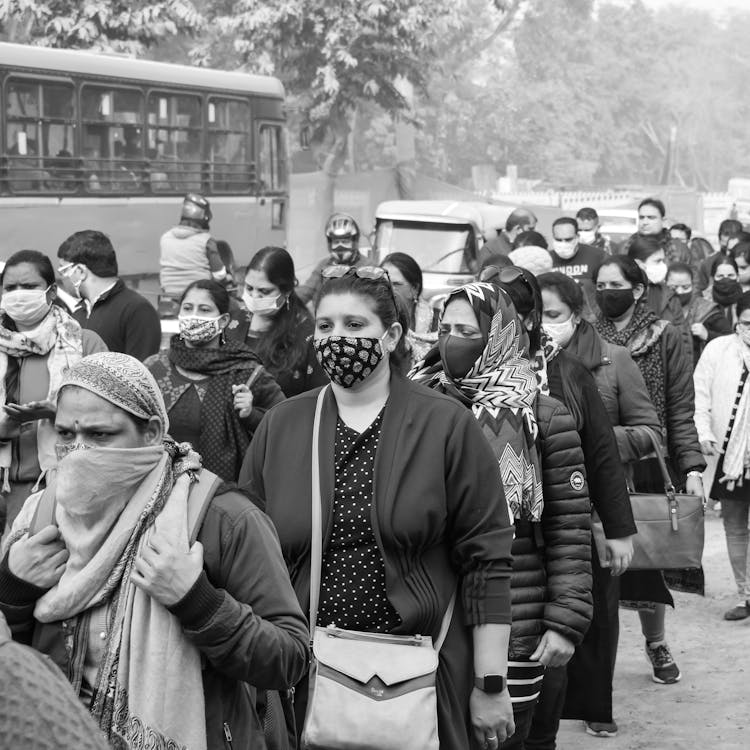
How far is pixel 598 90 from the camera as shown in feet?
229

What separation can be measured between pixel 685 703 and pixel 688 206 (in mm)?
42031

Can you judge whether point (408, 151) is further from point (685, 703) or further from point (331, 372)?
point (331, 372)

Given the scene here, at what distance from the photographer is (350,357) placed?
3.69 metres

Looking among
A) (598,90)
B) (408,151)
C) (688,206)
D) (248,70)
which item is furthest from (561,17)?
(248,70)

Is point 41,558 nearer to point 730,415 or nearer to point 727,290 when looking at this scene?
point 730,415

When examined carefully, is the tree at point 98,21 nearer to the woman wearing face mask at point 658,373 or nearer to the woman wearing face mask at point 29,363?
the woman wearing face mask at point 658,373

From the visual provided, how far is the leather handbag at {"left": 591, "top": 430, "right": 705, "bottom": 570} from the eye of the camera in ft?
19.2

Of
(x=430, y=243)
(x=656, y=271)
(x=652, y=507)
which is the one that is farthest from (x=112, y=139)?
(x=652, y=507)

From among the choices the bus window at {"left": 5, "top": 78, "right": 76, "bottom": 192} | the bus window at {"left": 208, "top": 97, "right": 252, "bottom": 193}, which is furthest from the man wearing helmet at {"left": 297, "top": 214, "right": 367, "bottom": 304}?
the bus window at {"left": 208, "top": 97, "right": 252, "bottom": 193}

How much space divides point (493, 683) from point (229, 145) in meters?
17.0

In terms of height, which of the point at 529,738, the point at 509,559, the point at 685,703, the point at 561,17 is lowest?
the point at 685,703

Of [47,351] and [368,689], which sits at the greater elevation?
[47,351]

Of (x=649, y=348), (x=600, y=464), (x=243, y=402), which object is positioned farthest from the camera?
Result: (x=649, y=348)

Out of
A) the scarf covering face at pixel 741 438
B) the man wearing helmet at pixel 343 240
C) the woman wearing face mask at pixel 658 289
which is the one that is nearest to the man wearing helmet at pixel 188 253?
the man wearing helmet at pixel 343 240
